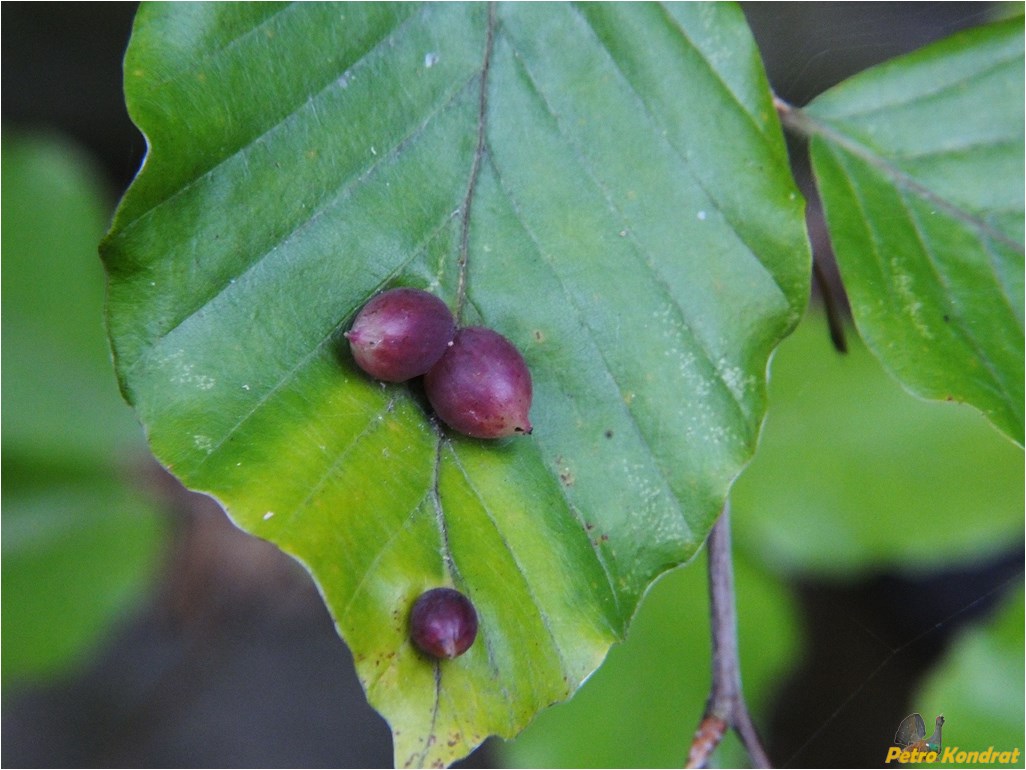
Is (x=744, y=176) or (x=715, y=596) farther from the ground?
(x=744, y=176)

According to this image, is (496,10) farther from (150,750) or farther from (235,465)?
(150,750)

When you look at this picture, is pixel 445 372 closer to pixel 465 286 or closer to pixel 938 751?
pixel 465 286

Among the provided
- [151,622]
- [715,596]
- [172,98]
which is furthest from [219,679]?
[172,98]

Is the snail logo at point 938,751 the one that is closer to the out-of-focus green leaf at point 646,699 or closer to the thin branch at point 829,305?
the out-of-focus green leaf at point 646,699

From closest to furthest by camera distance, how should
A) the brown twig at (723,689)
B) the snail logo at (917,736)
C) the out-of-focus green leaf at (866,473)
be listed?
the brown twig at (723,689)
the snail logo at (917,736)
the out-of-focus green leaf at (866,473)

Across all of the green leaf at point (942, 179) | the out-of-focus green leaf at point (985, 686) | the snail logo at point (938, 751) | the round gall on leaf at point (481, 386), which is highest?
the round gall on leaf at point (481, 386)

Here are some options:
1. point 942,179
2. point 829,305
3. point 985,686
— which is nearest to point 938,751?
point 985,686

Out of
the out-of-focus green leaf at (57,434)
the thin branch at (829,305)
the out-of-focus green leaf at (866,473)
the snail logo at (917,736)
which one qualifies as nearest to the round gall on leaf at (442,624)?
the thin branch at (829,305)
